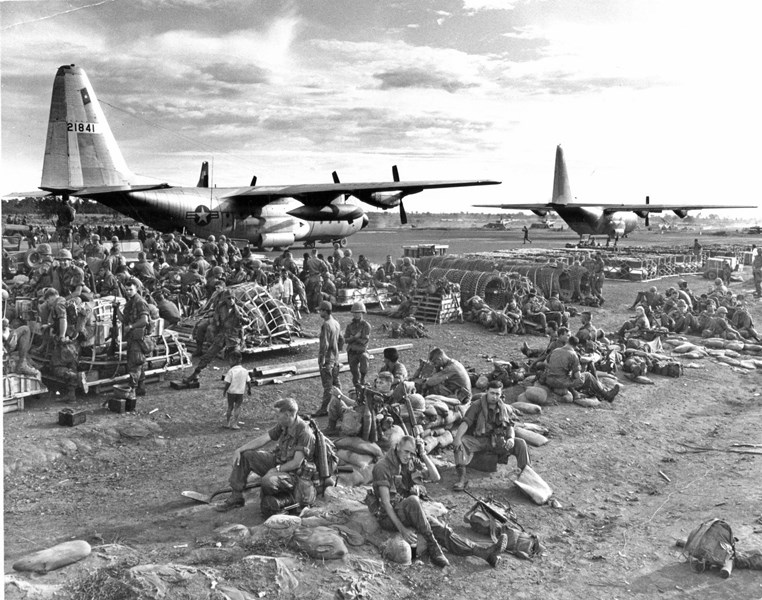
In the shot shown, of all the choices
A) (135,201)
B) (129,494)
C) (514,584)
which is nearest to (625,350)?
(514,584)

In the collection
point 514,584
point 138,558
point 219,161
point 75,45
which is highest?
point 75,45

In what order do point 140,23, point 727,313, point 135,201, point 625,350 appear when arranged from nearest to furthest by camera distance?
1. point 140,23
2. point 625,350
3. point 727,313
4. point 135,201

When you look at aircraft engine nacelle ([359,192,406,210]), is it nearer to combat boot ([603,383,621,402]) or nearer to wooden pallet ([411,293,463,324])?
wooden pallet ([411,293,463,324])

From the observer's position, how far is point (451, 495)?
26.9 feet

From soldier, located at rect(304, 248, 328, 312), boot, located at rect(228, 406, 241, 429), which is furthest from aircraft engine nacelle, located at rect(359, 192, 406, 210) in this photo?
boot, located at rect(228, 406, 241, 429)

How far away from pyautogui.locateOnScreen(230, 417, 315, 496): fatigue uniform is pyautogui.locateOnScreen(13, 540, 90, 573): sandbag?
1.78 metres

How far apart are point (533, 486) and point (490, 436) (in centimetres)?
86

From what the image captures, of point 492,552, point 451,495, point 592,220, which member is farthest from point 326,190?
point 592,220

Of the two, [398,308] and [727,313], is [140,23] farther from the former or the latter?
[727,313]

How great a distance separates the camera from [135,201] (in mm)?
22719

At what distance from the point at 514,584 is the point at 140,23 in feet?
27.4

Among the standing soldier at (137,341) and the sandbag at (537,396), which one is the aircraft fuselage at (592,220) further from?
the standing soldier at (137,341)

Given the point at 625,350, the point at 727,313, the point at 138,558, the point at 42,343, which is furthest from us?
the point at 727,313

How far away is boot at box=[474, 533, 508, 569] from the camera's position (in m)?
6.46
